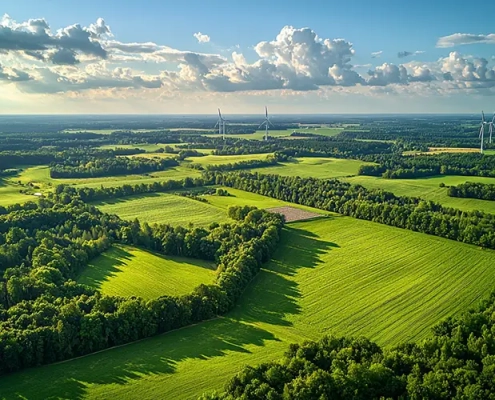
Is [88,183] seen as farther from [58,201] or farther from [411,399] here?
[411,399]

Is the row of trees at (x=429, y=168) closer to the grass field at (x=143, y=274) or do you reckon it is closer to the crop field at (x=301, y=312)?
the crop field at (x=301, y=312)

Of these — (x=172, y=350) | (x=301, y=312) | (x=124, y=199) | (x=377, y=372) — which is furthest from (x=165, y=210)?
(x=377, y=372)

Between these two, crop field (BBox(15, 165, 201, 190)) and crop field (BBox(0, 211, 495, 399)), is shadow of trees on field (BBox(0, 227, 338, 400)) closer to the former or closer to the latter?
crop field (BBox(0, 211, 495, 399))

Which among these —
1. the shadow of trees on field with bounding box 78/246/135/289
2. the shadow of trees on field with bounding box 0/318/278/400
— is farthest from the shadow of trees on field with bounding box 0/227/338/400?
the shadow of trees on field with bounding box 78/246/135/289

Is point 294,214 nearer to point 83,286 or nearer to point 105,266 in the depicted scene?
point 105,266

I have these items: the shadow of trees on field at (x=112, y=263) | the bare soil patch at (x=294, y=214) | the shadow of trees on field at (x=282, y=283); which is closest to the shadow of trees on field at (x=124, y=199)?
the bare soil patch at (x=294, y=214)

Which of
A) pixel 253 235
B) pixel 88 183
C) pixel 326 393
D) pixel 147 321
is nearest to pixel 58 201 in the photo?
pixel 88 183

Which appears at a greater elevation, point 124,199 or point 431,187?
point 431,187
